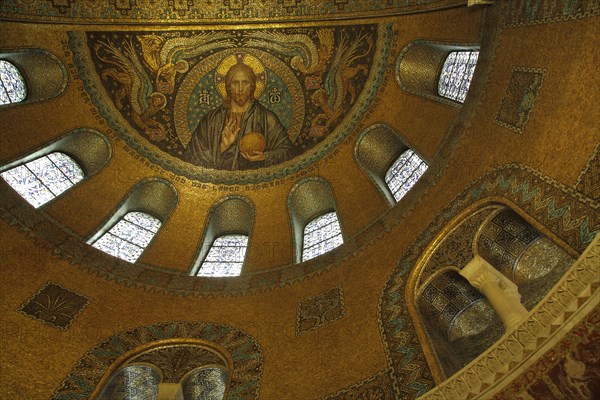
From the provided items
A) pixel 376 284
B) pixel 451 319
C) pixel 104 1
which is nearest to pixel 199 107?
pixel 104 1

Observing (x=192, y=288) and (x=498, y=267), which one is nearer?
(x=498, y=267)

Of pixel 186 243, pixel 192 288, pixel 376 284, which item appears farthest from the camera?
pixel 186 243

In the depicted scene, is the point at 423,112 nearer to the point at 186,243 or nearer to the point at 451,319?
the point at 451,319

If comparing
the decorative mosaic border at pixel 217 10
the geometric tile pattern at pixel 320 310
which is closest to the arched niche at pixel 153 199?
the decorative mosaic border at pixel 217 10

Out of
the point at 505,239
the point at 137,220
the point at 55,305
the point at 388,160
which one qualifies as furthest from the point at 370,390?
the point at 137,220

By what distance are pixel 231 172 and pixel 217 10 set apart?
4256 mm

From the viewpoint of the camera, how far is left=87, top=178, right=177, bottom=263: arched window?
1271 centimetres

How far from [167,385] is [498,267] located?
6010 millimetres

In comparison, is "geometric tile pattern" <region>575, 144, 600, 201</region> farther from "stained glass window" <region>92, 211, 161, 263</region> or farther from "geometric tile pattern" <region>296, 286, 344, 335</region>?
"stained glass window" <region>92, 211, 161, 263</region>

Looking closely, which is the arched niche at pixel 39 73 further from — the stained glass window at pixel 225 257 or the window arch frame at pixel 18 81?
the stained glass window at pixel 225 257

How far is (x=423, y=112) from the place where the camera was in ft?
42.8

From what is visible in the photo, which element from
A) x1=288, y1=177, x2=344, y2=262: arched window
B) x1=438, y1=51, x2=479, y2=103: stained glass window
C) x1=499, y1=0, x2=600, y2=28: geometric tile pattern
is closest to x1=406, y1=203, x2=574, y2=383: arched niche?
x1=499, y1=0, x2=600, y2=28: geometric tile pattern

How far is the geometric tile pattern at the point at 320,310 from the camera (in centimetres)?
992

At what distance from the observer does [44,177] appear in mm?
12711
